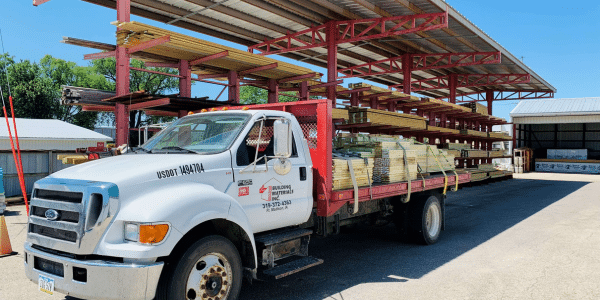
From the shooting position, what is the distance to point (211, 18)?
55.6 feet

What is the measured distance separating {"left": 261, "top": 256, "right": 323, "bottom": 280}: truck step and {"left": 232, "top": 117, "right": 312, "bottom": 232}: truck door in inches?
18.5

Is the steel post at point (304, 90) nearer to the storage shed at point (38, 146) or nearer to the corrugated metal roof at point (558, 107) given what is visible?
the storage shed at point (38, 146)

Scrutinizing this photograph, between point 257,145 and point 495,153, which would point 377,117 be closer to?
point 257,145

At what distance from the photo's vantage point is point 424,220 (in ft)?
27.2

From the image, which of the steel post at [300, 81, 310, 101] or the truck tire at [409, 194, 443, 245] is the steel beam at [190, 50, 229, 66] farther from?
the truck tire at [409, 194, 443, 245]

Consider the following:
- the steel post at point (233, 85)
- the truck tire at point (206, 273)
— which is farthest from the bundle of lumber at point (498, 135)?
the truck tire at point (206, 273)

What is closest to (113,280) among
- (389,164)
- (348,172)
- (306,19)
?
(348,172)

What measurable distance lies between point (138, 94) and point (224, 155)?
6.13m

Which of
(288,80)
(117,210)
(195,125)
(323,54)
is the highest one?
(323,54)

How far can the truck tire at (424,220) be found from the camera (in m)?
8.25

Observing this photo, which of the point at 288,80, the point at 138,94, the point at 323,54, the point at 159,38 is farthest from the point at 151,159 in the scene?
the point at 323,54

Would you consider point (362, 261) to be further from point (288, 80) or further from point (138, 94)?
point (288, 80)

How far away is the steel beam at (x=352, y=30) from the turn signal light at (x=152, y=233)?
14.3 m

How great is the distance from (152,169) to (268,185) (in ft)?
4.59
